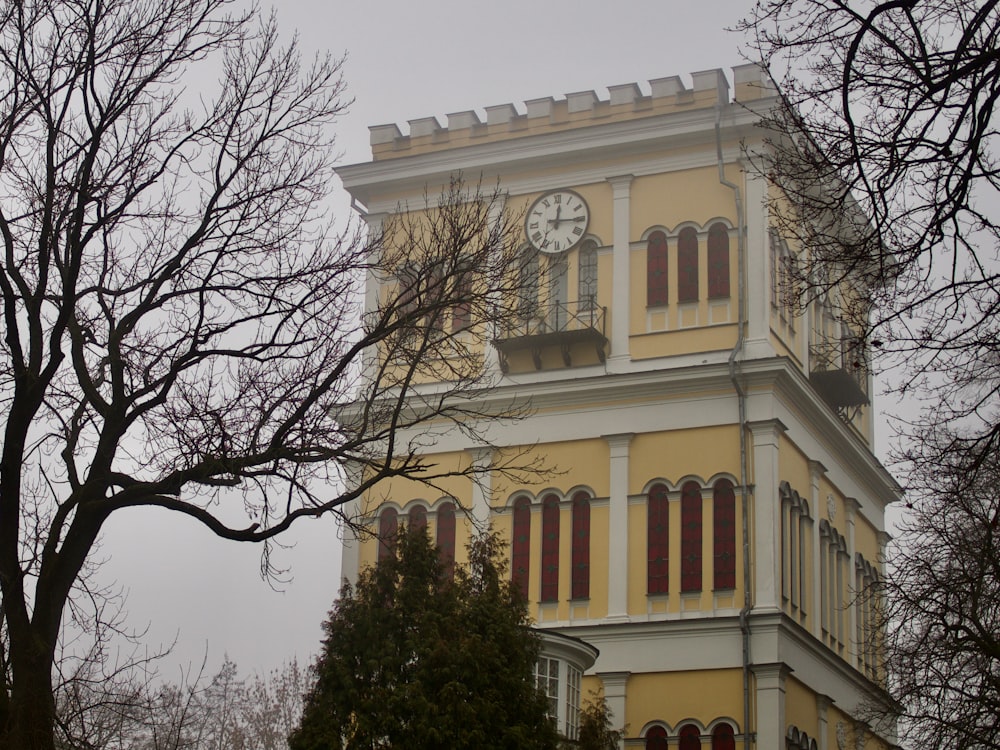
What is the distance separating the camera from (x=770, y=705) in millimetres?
32250

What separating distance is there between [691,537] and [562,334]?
5.12 metres

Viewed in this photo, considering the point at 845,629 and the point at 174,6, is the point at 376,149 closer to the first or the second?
the point at 845,629

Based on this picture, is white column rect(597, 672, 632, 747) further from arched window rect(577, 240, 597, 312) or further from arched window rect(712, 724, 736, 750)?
arched window rect(577, 240, 597, 312)

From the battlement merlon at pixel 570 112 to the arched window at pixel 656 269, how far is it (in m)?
2.87

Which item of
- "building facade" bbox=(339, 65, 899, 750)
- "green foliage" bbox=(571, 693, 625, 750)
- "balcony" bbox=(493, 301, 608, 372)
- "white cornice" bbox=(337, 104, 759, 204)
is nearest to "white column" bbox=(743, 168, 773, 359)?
"building facade" bbox=(339, 65, 899, 750)

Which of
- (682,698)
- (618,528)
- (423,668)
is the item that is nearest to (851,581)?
(618,528)

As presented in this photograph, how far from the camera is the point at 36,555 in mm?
13438

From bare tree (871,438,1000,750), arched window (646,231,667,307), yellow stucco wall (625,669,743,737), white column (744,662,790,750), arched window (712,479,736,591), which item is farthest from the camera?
arched window (646,231,667,307)

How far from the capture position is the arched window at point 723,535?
33656 mm

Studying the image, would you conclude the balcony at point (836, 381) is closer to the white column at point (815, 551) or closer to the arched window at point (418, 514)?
the white column at point (815, 551)

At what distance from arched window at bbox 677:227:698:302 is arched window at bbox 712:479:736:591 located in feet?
13.8

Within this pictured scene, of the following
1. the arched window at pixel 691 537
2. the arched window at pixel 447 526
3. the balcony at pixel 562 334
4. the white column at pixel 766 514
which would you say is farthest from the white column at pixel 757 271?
the arched window at pixel 447 526

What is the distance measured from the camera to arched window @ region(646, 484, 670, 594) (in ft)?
112

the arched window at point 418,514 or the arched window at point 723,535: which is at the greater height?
the arched window at point 418,514
